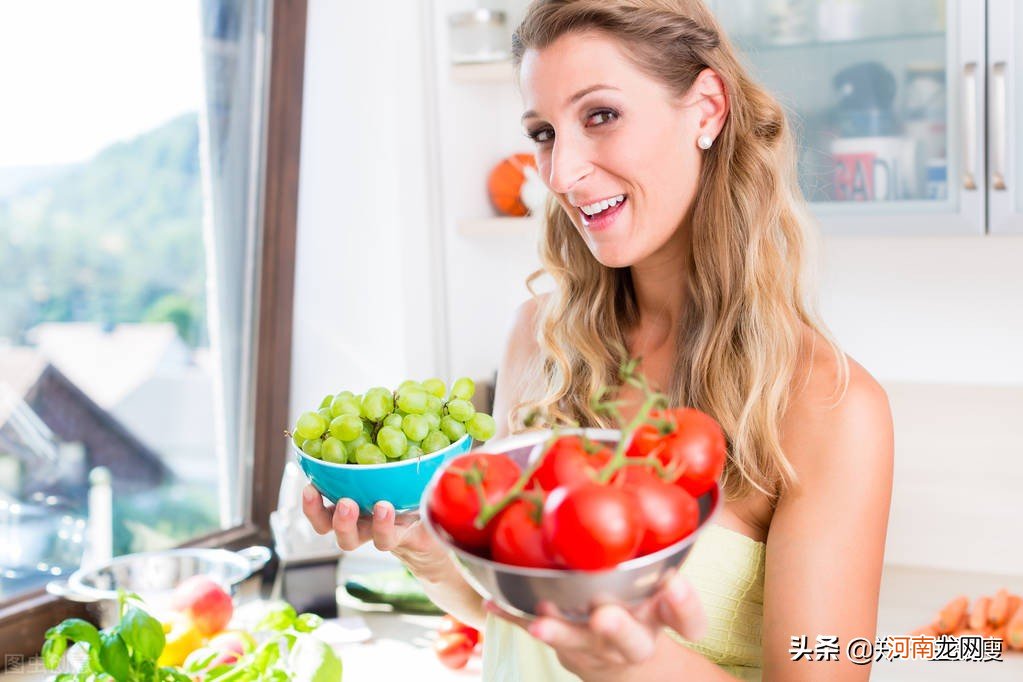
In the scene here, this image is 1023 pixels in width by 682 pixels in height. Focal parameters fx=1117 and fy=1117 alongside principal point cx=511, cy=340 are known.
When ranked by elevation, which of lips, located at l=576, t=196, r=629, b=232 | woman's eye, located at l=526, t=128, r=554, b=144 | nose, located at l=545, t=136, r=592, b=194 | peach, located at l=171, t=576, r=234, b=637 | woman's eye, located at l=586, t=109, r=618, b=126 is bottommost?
peach, located at l=171, t=576, r=234, b=637

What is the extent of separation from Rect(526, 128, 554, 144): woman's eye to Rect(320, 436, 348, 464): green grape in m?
0.49

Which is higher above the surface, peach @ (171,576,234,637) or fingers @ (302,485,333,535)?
fingers @ (302,485,333,535)

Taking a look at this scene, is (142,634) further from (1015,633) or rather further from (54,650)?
(1015,633)

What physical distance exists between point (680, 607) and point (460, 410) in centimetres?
43

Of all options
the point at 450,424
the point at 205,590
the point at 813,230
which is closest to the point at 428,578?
the point at 450,424

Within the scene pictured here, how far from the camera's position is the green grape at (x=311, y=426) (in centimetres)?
117

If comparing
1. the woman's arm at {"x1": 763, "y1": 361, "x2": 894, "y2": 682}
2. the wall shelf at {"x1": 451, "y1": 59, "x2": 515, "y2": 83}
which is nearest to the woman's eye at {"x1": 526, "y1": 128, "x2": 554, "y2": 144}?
the woman's arm at {"x1": 763, "y1": 361, "x2": 894, "y2": 682}

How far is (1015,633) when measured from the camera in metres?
1.91

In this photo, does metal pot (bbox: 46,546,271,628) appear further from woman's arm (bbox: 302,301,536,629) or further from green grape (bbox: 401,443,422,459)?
green grape (bbox: 401,443,422,459)

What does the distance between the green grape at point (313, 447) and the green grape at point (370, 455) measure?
0.13 ft

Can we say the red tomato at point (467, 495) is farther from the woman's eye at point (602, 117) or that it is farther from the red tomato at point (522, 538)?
the woman's eye at point (602, 117)

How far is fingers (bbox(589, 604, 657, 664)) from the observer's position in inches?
32.1

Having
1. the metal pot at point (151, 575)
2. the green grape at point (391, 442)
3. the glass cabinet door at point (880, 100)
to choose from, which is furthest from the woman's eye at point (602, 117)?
the metal pot at point (151, 575)

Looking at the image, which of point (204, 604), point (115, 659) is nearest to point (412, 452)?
point (115, 659)
